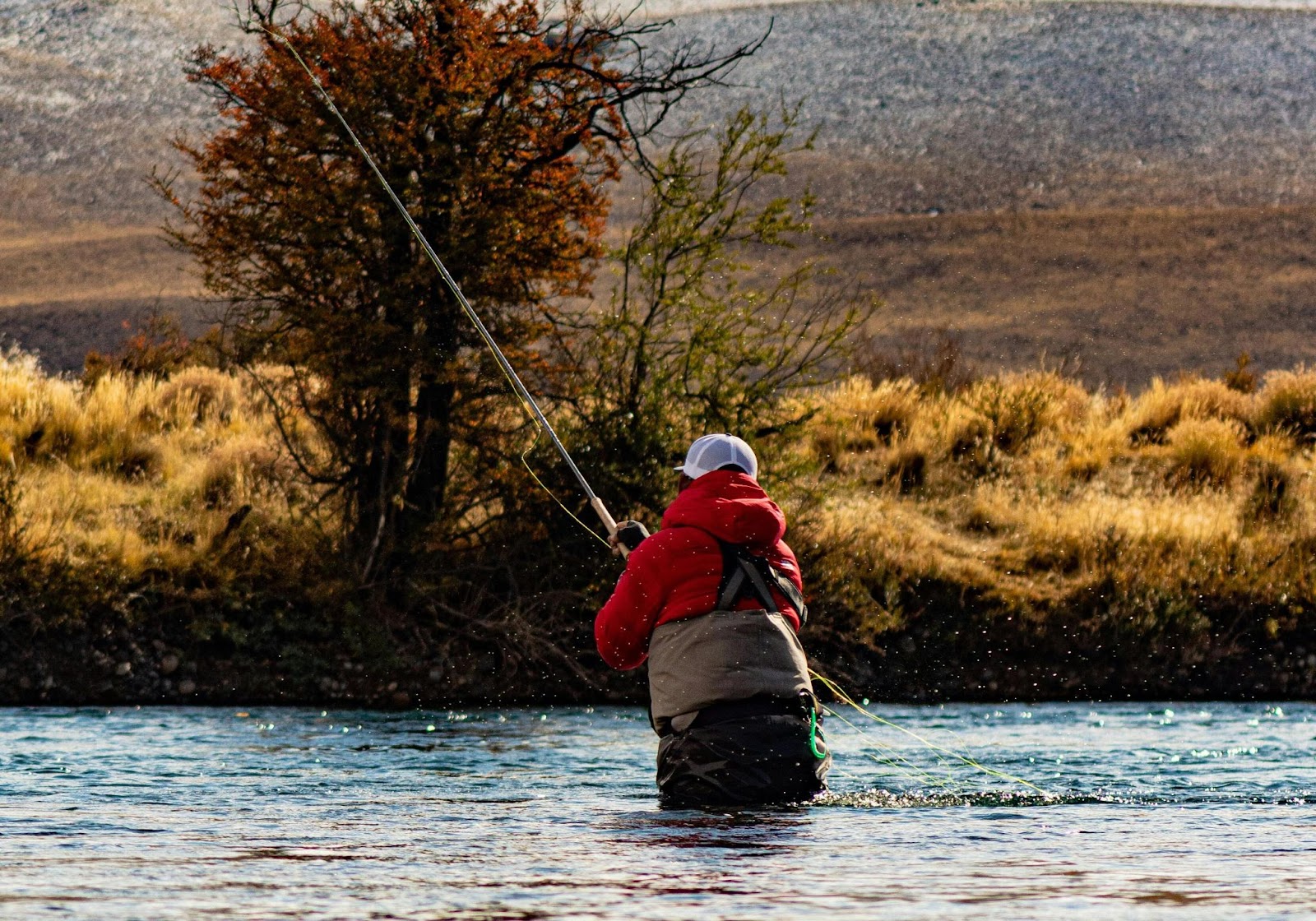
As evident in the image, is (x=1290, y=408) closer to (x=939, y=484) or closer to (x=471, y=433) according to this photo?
(x=939, y=484)

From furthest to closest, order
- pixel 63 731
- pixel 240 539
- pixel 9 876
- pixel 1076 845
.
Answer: pixel 240 539
pixel 63 731
pixel 1076 845
pixel 9 876

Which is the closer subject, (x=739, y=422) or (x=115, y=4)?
(x=739, y=422)

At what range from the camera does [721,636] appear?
28.8 feet

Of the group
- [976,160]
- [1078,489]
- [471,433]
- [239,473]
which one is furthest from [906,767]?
[976,160]

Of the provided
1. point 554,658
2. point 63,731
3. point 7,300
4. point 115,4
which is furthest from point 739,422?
point 115,4

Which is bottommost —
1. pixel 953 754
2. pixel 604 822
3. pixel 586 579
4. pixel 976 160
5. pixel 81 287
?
pixel 953 754

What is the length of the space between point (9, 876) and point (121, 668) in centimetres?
876

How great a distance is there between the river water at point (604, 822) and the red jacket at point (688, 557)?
0.92 meters

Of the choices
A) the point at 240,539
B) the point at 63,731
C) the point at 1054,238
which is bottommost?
the point at 63,731

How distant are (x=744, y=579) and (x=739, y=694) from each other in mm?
512

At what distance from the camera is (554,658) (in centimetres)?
1622

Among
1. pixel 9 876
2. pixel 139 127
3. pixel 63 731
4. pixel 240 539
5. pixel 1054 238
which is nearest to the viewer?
pixel 9 876

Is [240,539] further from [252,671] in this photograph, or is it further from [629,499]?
[629,499]

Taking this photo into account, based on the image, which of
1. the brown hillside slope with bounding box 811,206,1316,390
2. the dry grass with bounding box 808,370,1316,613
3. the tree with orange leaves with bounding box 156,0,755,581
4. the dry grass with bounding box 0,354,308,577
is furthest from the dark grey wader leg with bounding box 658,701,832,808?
the brown hillside slope with bounding box 811,206,1316,390
